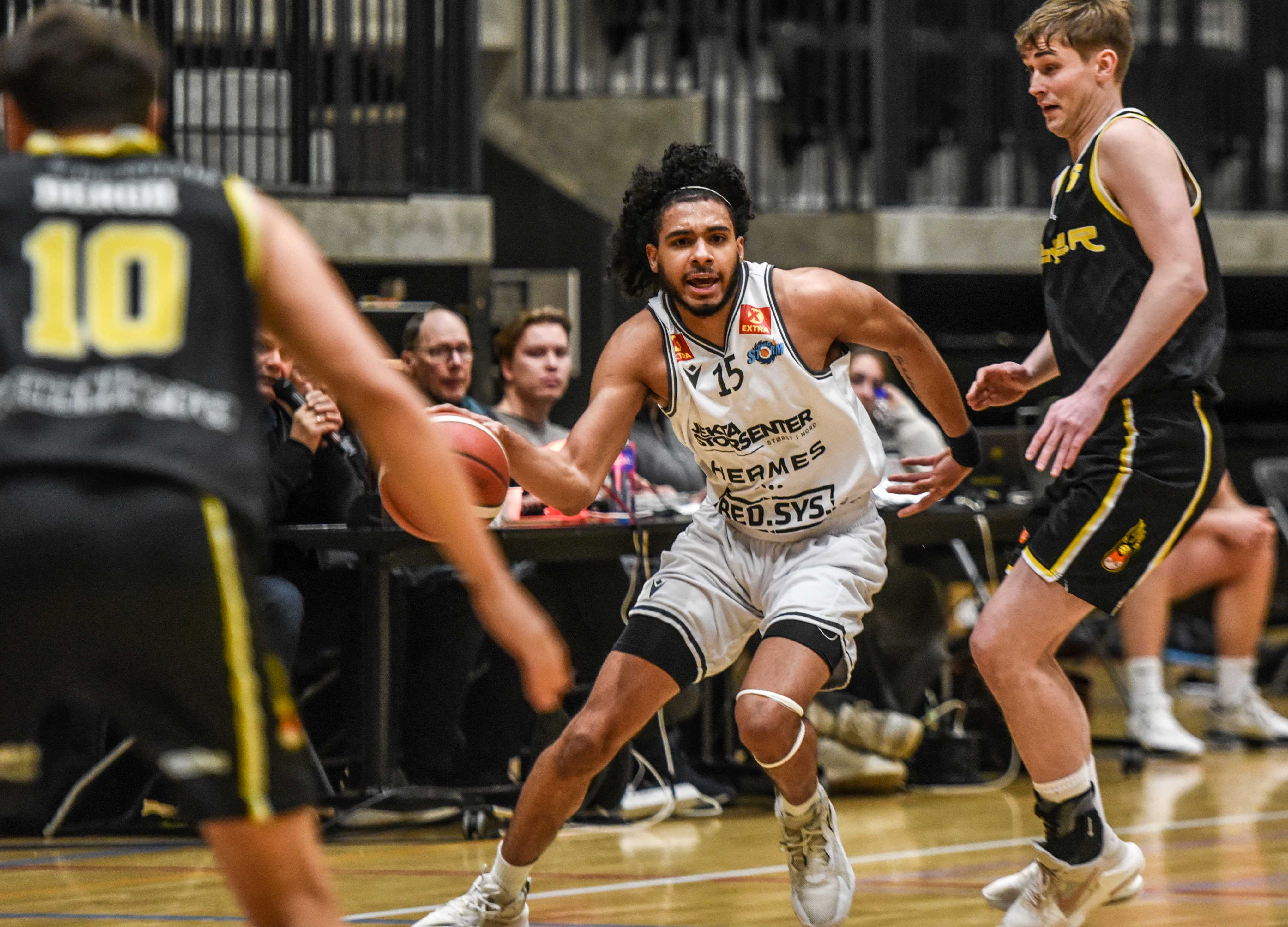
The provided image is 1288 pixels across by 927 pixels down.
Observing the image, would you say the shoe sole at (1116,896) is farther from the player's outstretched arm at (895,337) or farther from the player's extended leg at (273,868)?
the player's extended leg at (273,868)

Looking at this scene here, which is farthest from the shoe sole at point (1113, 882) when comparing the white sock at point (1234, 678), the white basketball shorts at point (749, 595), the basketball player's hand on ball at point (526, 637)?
the white sock at point (1234, 678)

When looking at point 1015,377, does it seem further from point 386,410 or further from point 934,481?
point 386,410

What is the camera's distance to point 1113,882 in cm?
390

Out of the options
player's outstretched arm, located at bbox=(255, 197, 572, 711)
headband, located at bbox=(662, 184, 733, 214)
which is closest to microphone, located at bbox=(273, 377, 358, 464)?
headband, located at bbox=(662, 184, 733, 214)

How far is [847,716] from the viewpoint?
5.88 metres

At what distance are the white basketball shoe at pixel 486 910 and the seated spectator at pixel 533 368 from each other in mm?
2544

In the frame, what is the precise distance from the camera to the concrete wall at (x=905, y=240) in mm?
9258

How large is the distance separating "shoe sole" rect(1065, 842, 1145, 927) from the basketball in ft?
4.95

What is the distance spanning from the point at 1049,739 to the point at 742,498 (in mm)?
835

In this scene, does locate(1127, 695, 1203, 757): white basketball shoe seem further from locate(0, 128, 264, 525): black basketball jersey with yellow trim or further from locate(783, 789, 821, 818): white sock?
locate(0, 128, 264, 525): black basketball jersey with yellow trim

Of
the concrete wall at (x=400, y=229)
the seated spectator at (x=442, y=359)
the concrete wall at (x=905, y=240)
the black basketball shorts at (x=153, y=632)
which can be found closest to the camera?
the black basketball shorts at (x=153, y=632)

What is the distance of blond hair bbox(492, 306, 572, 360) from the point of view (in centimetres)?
617

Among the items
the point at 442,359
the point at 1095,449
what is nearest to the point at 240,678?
the point at 1095,449

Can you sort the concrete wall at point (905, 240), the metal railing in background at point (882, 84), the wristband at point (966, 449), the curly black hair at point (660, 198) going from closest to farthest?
the curly black hair at point (660, 198) < the wristband at point (966, 449) < the concrete wall at point (905, 240) < the metal railing in background at point (882, 84)
